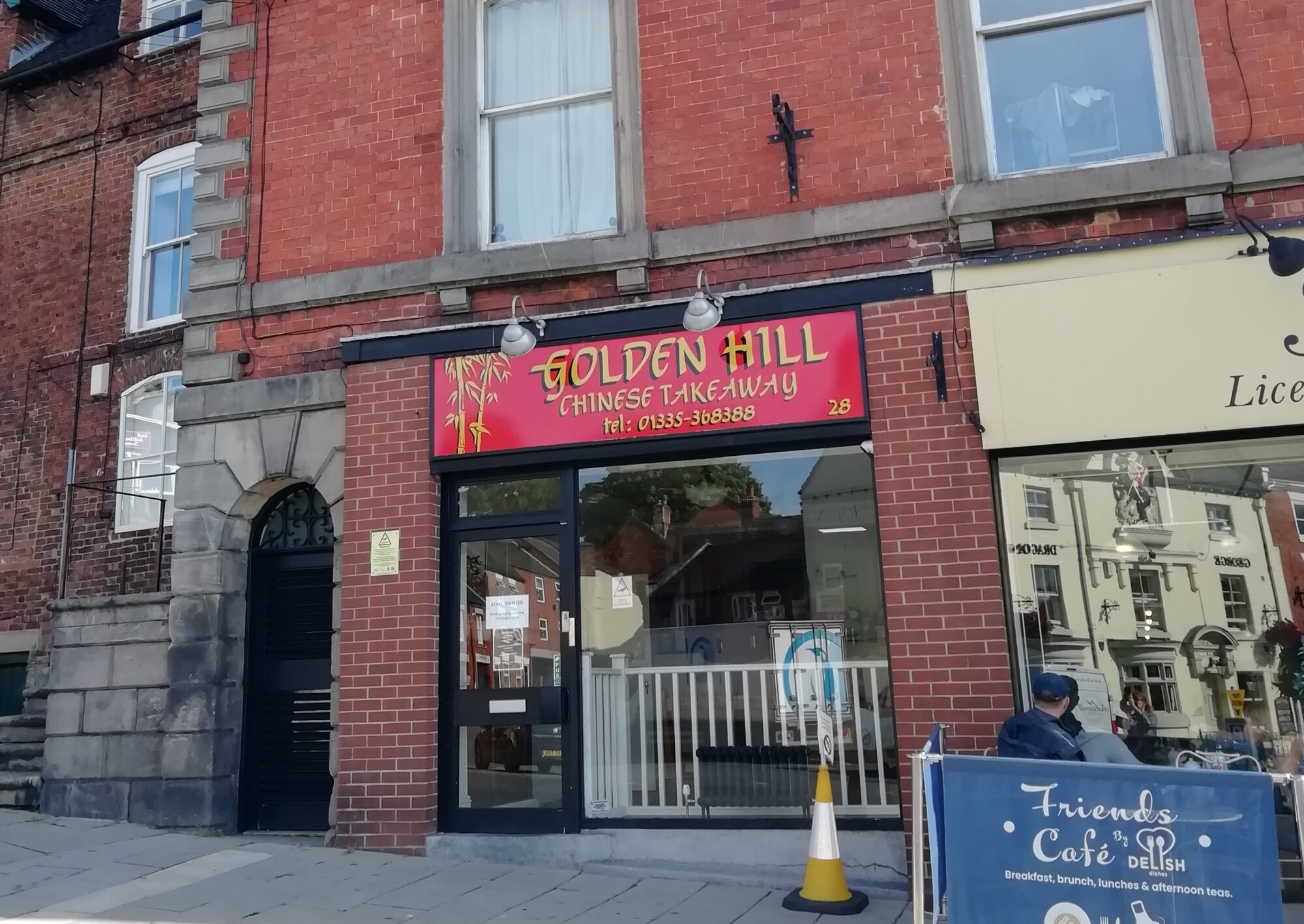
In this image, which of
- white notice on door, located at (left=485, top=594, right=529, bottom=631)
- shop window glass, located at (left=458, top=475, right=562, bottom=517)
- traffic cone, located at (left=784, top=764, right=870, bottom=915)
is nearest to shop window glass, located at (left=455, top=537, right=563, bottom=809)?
white notice on door, located at (left=485, top=594, right=529, bottom=631)

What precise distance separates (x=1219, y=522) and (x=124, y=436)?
10459 millimetres

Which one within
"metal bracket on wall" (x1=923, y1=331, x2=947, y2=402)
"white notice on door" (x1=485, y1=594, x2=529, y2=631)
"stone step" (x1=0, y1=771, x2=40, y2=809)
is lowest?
"stone step" (x1=0, y1=771, x2=40, y2=809)

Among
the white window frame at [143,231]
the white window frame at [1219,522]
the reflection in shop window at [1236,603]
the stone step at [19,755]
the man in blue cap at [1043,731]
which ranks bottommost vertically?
the stone step at [19,755]

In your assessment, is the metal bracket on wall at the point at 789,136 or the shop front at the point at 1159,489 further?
the metal bracket on wall at the point at 789,136

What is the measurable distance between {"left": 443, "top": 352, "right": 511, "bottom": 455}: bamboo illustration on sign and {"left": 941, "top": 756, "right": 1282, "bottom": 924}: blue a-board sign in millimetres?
4247

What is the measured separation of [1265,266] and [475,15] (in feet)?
19.9

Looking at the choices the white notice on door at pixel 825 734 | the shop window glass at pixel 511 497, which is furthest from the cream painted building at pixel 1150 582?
the shop window glass at pixel 511 497

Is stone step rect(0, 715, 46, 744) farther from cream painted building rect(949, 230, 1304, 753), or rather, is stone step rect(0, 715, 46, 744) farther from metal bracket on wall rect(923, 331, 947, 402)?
cream painted building rect(949, 230, 1304, 753)

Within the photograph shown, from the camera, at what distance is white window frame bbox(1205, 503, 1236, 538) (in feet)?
21.7

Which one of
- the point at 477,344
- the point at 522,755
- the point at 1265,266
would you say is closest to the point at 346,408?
the point at 477,344

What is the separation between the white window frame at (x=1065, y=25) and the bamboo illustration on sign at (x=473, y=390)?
3725 millimetres

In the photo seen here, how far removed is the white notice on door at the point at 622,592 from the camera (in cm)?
771

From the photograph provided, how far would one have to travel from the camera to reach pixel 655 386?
745cm

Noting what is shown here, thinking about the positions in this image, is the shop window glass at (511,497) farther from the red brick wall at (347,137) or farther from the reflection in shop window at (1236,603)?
the reflection in shop window at (1236,603)
